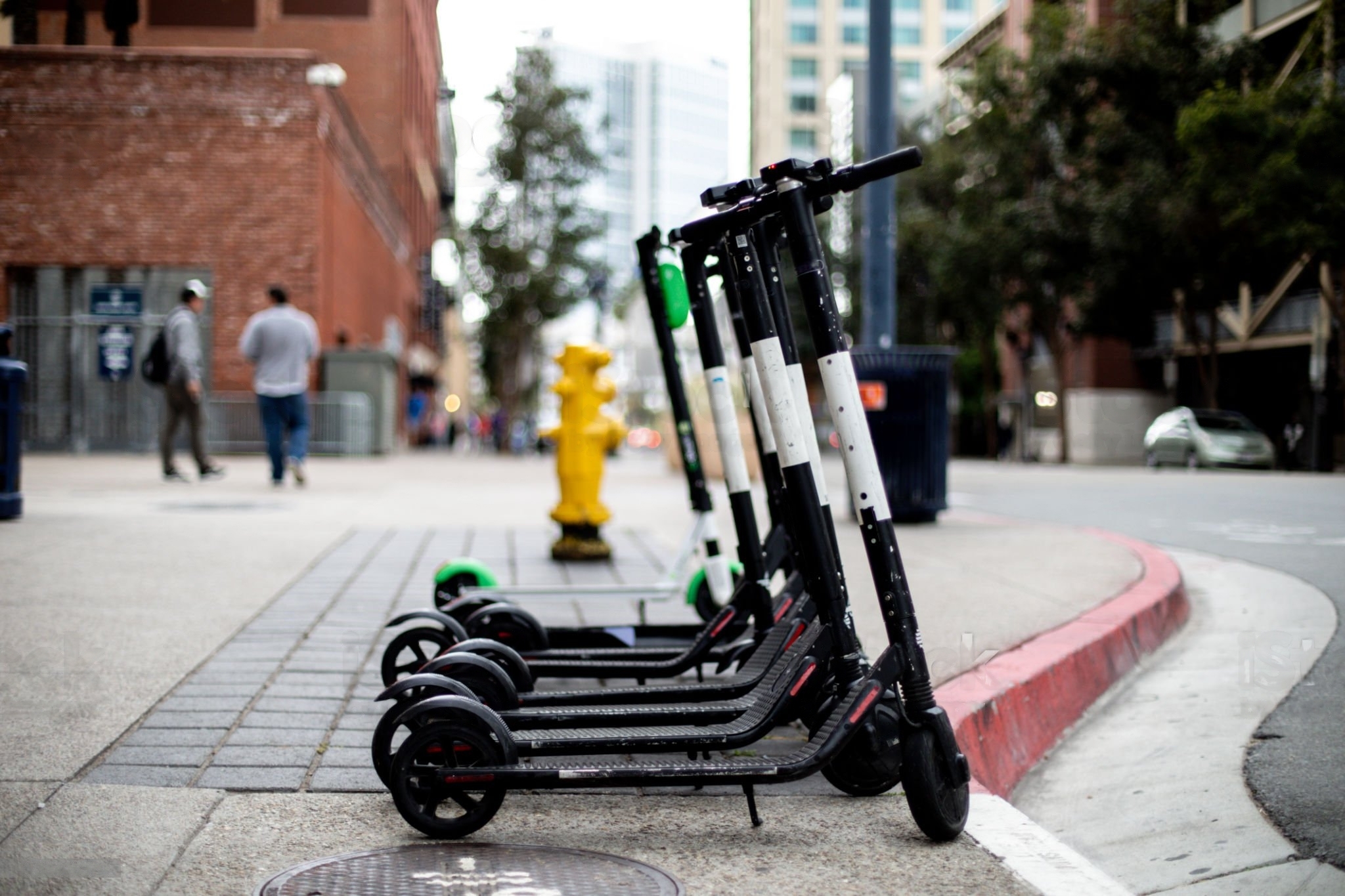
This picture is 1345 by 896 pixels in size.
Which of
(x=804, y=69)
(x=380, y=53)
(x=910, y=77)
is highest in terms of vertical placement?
(x=804, y=69)

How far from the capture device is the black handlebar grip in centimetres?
307

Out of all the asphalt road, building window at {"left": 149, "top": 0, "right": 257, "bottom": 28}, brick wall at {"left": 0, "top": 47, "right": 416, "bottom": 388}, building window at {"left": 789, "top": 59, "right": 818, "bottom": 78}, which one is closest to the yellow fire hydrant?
the asphalt road

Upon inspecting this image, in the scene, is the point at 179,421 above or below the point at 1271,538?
above

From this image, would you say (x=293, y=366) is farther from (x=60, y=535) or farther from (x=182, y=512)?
(x=60, y=535)

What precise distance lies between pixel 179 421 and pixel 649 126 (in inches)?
3326

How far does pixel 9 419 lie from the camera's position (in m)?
8.30

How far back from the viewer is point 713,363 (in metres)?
4.48

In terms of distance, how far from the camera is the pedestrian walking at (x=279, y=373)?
13.7 meters

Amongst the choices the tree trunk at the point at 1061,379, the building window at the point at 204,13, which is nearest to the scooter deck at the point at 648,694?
the building window at the point at 204,13

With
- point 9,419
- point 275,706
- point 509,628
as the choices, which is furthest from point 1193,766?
point 9,419

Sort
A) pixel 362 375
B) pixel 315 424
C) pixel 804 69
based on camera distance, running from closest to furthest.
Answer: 1. pixel 315 424
2. pixel 362 375
3. pixel 804 69

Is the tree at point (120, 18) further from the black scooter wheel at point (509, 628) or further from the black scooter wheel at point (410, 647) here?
the black scooter wheel at point (410, 647)

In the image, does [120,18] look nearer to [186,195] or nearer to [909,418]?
[909,418]

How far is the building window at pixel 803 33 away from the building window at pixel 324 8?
269 ft
